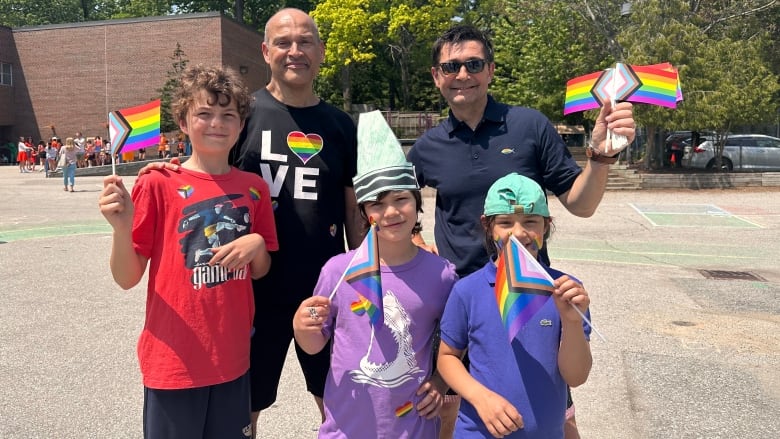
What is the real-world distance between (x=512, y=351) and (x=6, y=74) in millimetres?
44228

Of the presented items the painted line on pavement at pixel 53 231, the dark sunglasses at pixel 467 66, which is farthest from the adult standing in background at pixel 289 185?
the painted line on pavement at pixel 53 231

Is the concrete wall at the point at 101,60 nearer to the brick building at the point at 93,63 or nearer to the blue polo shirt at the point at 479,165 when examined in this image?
the brick building at the point at 93,63

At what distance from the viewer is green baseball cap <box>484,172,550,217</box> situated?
226 centimetres

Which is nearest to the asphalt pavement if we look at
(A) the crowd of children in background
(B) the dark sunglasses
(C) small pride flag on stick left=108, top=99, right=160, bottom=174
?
(C) small pride flag on stick left=108, top=99, right=160, bottom=174

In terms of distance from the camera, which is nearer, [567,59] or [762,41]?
[762,41]

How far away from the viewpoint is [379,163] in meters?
2.48

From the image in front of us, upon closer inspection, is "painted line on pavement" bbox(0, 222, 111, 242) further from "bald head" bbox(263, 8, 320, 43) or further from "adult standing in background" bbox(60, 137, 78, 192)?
"bald head" bbox(263, 8, 320, 43)

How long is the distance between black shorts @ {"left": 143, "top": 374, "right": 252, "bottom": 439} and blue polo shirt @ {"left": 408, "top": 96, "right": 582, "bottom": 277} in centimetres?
119

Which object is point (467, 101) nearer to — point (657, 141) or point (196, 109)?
point (196, 109)

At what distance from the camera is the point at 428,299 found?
2471mm

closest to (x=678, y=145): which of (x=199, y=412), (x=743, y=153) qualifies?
(x=743, y=153)

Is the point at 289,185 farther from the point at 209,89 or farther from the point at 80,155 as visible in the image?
the point at 80,155

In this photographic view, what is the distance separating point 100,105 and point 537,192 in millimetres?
Result: 39417

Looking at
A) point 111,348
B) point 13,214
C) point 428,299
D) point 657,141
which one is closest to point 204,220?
point 428,299
